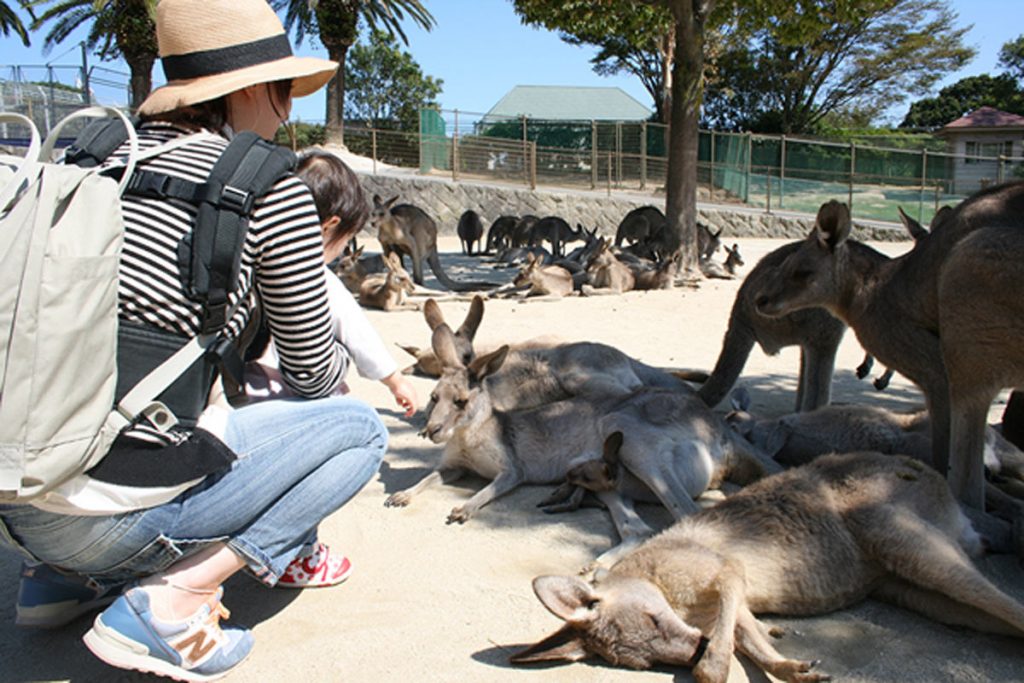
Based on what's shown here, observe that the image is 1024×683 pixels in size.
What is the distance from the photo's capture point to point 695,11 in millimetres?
9102

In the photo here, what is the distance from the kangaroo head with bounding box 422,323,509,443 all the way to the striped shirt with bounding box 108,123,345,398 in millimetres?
1409

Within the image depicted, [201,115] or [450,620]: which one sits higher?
[201,115]

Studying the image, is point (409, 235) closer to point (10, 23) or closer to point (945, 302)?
point (945, 302)

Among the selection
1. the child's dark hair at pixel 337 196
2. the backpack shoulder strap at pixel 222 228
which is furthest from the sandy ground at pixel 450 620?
the child's dark hair at pixel 337 196

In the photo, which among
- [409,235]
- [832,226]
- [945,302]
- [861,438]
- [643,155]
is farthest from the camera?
[643,155]

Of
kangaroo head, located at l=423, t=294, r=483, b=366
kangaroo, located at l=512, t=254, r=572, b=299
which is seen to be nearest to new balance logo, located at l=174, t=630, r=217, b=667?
kangaroo head, located at l=423, t=294, r=483, b=366

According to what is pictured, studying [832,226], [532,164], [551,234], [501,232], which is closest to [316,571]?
[832,226]

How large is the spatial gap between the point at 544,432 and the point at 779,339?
1544 mm

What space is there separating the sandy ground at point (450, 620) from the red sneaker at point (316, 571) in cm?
3

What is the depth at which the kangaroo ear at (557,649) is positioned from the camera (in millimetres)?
2211

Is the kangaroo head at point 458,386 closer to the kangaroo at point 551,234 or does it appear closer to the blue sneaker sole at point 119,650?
the blue sneaker sole at point 119,650

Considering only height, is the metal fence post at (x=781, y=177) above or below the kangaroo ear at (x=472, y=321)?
above

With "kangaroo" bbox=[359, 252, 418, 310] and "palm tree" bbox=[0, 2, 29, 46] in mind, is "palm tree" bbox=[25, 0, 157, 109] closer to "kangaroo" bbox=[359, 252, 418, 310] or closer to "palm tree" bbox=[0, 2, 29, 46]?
"palm tree" bbox=[0, 2, 29, 46]

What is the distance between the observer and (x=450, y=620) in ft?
8.29
